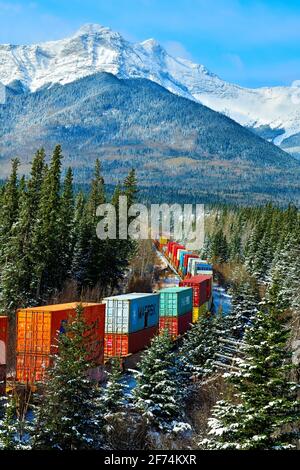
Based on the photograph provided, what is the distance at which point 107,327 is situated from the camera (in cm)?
3916

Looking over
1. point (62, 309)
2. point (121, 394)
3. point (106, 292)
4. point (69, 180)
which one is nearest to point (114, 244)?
point (106, 292)

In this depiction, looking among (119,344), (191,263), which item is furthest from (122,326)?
(191,263)

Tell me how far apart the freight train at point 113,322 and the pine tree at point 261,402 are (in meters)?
7.78

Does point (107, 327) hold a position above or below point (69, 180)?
below

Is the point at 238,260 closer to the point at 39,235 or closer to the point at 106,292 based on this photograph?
the point at 106,292

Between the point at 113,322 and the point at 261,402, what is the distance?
19.1 meters

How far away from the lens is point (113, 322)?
39000mm

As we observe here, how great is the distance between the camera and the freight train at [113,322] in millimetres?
30344

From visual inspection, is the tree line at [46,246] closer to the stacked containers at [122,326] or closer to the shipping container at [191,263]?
the stacked containers at [122,326]

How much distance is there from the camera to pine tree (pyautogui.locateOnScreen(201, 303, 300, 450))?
20250 millimetres

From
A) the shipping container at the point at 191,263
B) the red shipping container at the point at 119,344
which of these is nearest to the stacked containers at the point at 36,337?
the red shipping container at the point at 119,344

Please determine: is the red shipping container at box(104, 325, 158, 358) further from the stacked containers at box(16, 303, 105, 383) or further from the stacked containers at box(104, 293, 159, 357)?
the stacked containers at box(16, 303, 105, 383)

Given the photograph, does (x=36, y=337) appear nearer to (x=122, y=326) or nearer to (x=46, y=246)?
(x=122, y=326)
